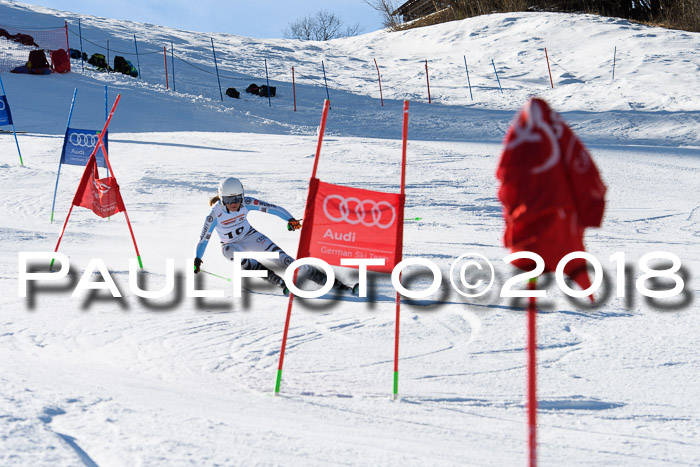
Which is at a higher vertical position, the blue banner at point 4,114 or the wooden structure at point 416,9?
the wooden structure at point 416,9

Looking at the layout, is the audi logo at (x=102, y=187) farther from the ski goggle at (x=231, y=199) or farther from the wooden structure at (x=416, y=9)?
the wooden structure at (x=416, y=9)

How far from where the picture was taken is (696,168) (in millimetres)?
14383

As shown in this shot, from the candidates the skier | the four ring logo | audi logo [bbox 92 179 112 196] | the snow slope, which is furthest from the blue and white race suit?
the four ring logo

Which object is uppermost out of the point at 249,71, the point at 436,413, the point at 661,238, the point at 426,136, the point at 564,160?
the point at 249,71

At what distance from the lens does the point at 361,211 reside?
16.2 feet

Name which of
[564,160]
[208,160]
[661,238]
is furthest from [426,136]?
[564,160]

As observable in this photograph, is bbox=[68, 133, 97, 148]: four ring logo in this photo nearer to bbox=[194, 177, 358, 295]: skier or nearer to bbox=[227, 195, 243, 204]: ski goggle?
bbox=[194, 177, 358, 295]: skier

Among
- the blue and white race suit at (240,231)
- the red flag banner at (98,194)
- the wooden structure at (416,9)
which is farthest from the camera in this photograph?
the wooden structure at (416,9)

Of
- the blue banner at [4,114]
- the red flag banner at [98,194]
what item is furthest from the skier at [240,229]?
the blue banner at [4,114]

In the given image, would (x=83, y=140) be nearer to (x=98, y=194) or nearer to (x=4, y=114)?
(x=98, y=194)

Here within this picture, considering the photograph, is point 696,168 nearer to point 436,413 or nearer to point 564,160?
point 436,413

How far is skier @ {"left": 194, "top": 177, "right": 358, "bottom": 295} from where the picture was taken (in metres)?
7.89

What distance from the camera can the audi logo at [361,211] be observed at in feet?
16.2

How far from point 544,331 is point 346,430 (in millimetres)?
2682
